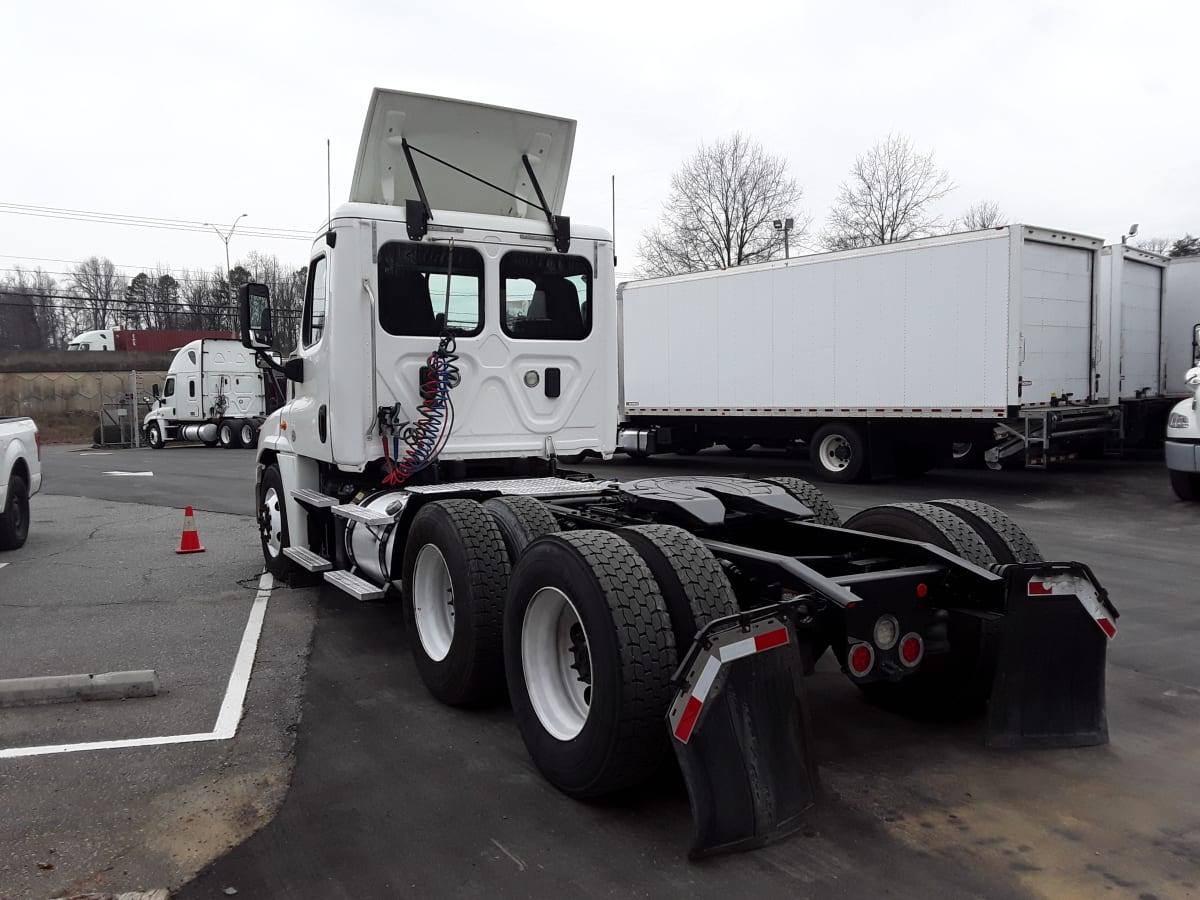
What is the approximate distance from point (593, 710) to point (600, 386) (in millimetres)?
4032

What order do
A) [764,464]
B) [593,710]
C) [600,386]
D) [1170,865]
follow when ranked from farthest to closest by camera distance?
[764,464] < [600,386] < [593,710] < [1170,865]

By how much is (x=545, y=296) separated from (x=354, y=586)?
260 centimetres

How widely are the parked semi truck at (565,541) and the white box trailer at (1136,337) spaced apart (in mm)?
11940

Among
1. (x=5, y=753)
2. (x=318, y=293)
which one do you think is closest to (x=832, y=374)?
(x=318, y=293)

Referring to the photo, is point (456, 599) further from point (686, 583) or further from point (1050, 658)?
point (1050, 658)

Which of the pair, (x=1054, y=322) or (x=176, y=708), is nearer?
(x=176, y=708)

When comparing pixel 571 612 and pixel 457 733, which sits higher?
pixel 571 612

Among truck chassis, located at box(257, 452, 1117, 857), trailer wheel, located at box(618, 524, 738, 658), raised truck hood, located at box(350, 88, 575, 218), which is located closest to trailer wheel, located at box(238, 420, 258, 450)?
raised truck hood, located at box(350, 88, 575, 218)

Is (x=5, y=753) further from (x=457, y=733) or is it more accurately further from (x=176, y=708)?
(x=457, y=733)

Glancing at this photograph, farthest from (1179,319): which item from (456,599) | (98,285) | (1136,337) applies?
(98,285)

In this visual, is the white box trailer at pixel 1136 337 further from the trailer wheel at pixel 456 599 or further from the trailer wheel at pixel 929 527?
the trailer wheel at pixel 456 599

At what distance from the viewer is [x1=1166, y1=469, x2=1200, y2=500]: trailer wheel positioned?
12298mm

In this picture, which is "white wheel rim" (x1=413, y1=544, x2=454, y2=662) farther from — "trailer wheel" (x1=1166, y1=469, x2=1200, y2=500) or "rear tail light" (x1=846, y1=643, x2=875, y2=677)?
"trailer wheel" (x1=1166, y1=469, x2=1200, y2=500)

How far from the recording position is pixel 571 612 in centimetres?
399
